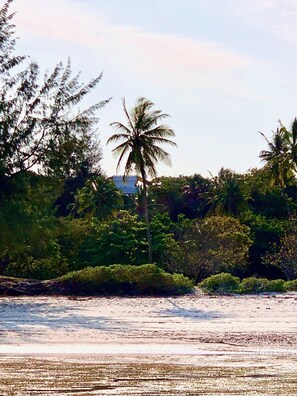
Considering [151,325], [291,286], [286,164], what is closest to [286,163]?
[286,164]

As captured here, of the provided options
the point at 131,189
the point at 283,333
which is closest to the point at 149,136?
the point at 283,333

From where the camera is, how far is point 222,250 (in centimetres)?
3894

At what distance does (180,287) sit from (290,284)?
4211mm

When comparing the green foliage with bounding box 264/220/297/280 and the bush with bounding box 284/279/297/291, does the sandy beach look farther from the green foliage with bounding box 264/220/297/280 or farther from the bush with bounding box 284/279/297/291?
the green foliage with bounding box 264/220/297/280

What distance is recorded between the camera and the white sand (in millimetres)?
17328

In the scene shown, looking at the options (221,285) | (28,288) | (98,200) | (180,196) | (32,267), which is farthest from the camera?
(180,196)

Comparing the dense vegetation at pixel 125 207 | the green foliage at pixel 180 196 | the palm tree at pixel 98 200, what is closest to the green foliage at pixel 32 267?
the dense vegetation at pixel 125 207

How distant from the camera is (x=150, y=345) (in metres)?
17.8

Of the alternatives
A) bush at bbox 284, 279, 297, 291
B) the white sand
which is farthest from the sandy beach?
bush at bbox 284, 279, 297, 291

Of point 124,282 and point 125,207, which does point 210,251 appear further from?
point 125,207

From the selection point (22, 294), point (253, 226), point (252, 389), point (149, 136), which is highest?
point (149, 136)

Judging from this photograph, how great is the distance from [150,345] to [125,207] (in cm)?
4028

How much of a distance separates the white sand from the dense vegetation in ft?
9.91

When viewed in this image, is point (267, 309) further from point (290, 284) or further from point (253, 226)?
point (253, 226)
